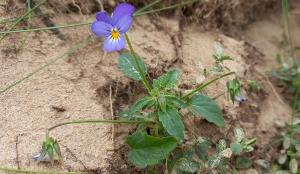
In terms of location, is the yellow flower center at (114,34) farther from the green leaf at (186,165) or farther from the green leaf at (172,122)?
the green leaf at (186,165)

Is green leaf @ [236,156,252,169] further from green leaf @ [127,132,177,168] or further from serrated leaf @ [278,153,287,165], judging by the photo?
green leaf @ [127,132,177,168]

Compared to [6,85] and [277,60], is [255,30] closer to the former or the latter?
[277,60]


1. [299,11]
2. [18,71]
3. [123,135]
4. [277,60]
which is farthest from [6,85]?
[299,11]

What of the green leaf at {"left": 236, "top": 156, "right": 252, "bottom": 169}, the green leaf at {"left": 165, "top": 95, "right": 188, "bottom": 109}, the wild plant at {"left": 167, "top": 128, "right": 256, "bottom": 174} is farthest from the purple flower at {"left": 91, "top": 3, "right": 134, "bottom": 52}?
the green leaf at {"left": 236, "top": 156, "right": 252, "bottom": 169}

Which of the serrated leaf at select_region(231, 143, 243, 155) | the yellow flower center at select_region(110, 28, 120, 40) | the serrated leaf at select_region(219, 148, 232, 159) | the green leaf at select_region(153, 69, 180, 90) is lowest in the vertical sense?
the serrated leaf at select_region(219, 148, 232, 159)

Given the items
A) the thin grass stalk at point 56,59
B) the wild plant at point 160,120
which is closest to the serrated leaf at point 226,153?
the wild plant at point 160,120

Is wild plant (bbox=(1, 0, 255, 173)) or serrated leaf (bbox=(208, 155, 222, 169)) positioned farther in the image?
serrated leaf (bbox=(208, 155, 222, 169))

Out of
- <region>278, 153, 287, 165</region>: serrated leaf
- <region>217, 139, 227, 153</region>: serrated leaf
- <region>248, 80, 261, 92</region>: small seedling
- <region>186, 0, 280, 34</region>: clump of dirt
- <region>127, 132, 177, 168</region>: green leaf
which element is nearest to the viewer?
A: <region>127, 132, 177, 168</region>: green leaf

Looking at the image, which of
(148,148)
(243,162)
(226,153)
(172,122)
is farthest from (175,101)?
(243,162)
